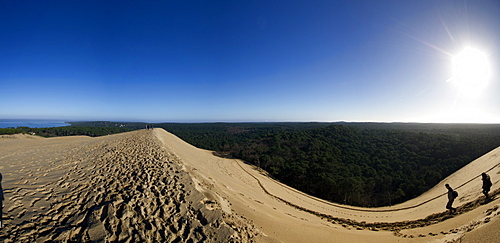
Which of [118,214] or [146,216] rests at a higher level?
[118,214]

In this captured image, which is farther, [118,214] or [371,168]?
[371,168]

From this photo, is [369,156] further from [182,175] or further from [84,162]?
[84,162]

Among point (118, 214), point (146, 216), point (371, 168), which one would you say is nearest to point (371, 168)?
point (371, 168)

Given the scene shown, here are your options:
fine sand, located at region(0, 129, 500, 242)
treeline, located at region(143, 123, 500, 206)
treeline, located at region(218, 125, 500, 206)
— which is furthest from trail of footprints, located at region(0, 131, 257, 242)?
treeline, located at region(218, 125, 500, 206)

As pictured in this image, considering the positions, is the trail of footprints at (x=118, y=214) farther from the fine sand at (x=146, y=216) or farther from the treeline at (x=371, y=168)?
the treeline at (x=371, y=168)

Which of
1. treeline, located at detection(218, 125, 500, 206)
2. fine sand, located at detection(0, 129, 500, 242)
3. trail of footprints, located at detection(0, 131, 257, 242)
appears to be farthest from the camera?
treeline, located at detection(218, 125, 500, 206)

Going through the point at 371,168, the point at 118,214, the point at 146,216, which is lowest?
the point at 371,168

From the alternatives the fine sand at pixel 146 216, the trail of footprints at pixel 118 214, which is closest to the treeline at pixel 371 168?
the fine sand at pixel 146 216

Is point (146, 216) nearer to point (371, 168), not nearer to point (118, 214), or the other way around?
point (118, 214)

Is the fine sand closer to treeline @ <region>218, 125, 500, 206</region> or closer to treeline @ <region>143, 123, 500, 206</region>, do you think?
treeline @ <region>143, 123, 500, 206</region>
